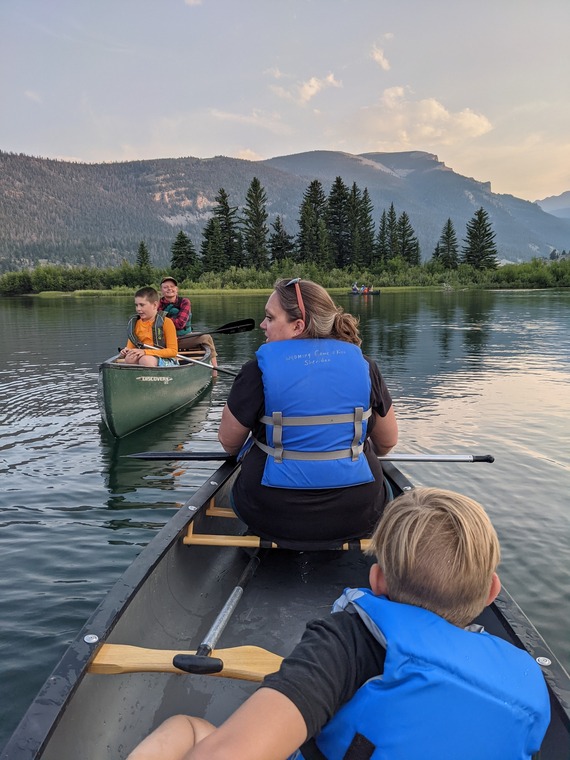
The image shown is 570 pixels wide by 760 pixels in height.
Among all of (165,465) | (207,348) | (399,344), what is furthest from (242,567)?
(399,344)

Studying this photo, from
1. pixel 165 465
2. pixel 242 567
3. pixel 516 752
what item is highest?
pixel 516 752

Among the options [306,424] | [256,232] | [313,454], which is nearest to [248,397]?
[306,424]

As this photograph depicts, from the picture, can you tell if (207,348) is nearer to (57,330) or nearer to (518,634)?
(518,634)

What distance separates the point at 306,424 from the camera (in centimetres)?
302

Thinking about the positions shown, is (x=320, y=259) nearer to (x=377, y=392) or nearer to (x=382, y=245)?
(x=382, y=245)

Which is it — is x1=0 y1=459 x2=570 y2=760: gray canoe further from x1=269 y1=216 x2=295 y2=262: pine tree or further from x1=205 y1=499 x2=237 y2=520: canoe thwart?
x1=269 y1=216 x2=295 y2=262: pine tree

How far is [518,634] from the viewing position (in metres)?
2.35

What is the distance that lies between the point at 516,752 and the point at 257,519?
2.05 m

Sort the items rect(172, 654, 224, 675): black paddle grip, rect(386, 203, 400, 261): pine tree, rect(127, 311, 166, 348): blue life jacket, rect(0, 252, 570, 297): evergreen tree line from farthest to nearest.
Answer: rect(386, 203, 400, 261): pine tree < rect(0, 252, 570, 297): evergreen tree line < rect(127, 311, 166, 348): blue life jacket < rect(172, 654, 224, 675): black paddle grip

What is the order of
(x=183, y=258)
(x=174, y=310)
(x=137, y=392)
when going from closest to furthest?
(x=137, y=392), (x=174, y=310), (x=183, y=258)

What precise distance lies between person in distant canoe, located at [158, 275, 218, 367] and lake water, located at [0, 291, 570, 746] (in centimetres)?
114

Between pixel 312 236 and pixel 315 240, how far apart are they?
0.68 m

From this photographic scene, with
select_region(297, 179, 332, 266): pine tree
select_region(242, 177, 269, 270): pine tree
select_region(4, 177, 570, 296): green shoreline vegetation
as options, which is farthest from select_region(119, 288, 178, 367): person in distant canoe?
select_region(297, 179, 332, 266): pine tree

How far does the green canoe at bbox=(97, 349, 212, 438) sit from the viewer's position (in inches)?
322
